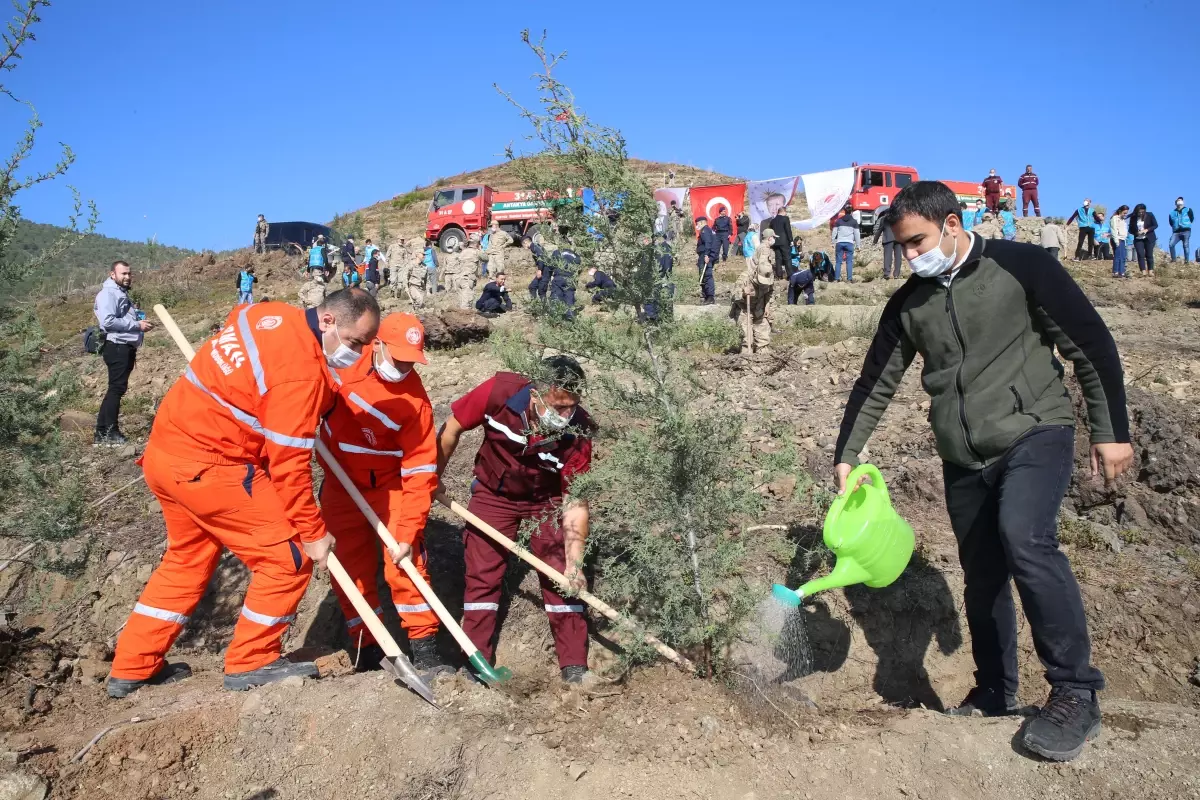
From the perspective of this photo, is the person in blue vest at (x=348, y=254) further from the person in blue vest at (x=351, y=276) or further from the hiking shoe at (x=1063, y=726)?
the hiking shoe at (x=1063, y=726)

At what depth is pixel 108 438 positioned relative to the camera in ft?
24.9

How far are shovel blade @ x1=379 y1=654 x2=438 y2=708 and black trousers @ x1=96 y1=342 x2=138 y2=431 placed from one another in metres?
5.16

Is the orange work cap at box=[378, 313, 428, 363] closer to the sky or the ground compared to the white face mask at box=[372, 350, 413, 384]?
closer to the sky

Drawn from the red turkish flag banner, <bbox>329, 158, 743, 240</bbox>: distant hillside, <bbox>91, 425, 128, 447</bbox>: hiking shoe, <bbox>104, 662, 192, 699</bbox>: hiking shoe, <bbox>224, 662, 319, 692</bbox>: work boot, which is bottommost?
<bbox>104, 662, 192, 699</bbox>: hiking shoe

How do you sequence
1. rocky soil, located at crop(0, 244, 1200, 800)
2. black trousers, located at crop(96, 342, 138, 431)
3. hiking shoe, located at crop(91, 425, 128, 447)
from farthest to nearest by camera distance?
hiking shoe, located at crop(91, 425, 128, 447)
black trousers, located at crop(96, 342, 138, 431)
rocky soil, located at crop(0, 244, 1200, 800)

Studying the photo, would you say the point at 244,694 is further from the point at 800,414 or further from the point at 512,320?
the point at 512,320

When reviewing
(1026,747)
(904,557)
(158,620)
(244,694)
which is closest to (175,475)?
(158,620)

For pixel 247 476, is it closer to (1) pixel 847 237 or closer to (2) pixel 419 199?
(1) pixel 847 237

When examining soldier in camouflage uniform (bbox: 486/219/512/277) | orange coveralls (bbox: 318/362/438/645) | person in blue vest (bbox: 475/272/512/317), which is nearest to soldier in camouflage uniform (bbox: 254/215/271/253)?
soldier in camouflage uniform (bbox: 486/219/512/277)

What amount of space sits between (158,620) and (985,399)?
142 inches

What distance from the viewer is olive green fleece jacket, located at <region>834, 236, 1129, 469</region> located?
2828 millimetres

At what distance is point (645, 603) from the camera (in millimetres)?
3773

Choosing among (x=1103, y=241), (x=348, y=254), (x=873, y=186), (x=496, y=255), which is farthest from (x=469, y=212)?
(x=1103, y=241)

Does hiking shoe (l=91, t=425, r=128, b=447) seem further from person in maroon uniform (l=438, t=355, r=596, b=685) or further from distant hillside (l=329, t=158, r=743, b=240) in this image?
distant hillside (l=329, t=158, r=743, b=240)
